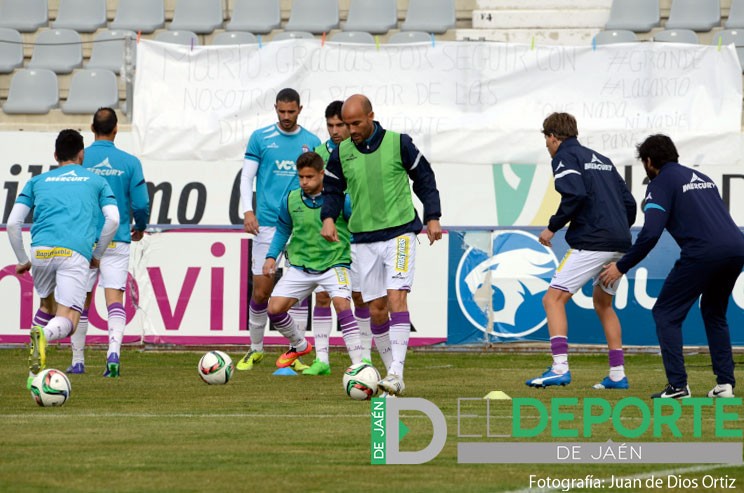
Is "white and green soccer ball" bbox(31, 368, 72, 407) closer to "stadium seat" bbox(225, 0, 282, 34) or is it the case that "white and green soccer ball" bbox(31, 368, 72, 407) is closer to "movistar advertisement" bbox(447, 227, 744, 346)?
"movistar advertisement" bbox(447, 227, 744, 346)

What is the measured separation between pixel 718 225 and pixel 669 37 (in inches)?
420

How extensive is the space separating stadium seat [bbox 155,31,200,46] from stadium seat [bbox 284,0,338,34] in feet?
4.60

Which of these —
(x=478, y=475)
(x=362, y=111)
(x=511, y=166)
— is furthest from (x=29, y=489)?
(x=511, y=166)

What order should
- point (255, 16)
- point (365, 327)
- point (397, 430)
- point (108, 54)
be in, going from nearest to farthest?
point (397, 430), point (365, 327), point (108, 54), point (255, 16)

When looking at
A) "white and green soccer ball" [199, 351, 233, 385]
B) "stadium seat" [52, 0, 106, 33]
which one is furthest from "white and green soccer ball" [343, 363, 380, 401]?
"stadium seat" [52, 0, 106, 33]

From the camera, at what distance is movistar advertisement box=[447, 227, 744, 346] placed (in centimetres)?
1495

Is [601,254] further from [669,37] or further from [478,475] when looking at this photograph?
[669,37]

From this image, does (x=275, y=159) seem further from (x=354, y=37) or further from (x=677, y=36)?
(x=677, y=36)

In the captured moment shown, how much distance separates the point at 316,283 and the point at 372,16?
10.1m

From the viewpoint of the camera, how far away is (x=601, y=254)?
10.9m

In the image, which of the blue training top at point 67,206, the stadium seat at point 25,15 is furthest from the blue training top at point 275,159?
the stadium seat at point 25,15

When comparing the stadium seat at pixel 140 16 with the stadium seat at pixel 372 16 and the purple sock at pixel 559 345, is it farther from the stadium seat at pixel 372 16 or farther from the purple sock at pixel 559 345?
the purple sock at pixel 559 345

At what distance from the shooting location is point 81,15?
2189 cm

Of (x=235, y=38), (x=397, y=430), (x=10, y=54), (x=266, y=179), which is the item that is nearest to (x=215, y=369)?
(x=266, y=179)
